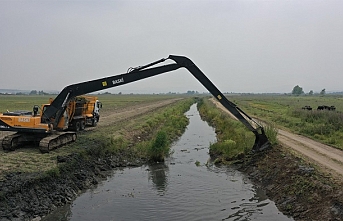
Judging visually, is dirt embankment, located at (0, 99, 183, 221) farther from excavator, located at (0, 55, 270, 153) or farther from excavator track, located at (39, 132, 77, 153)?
excavator, located at (0, 55, 270, 153)

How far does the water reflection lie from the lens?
16141 mm

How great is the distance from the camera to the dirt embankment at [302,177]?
11680mm

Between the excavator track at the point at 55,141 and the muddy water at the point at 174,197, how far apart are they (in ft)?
11.1

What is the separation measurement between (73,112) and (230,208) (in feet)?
43.7

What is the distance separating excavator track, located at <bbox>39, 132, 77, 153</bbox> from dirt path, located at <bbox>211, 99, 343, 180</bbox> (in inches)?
497

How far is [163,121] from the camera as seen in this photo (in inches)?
1598

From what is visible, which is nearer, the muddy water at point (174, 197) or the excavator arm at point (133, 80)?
the muddy water at point (174, 197)

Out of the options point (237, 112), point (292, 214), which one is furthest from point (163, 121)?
point (292, 214)

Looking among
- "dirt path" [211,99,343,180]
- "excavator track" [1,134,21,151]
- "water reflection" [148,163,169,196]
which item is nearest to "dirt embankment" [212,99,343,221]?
"dirt path" [211,99,343,180]

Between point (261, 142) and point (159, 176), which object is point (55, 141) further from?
point (261, 142)

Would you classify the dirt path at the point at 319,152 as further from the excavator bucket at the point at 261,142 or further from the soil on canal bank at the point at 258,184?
the excavator bucket at the point at 261,142

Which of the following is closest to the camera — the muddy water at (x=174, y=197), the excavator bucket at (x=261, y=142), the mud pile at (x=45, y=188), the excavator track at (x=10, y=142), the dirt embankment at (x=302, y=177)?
→ the mud pile at (x=45, y=188)

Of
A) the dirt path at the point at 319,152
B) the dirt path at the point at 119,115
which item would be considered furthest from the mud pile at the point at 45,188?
the dirt path at the point at 119,115

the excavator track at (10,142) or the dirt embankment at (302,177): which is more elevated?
the excavator track at (10,142)
